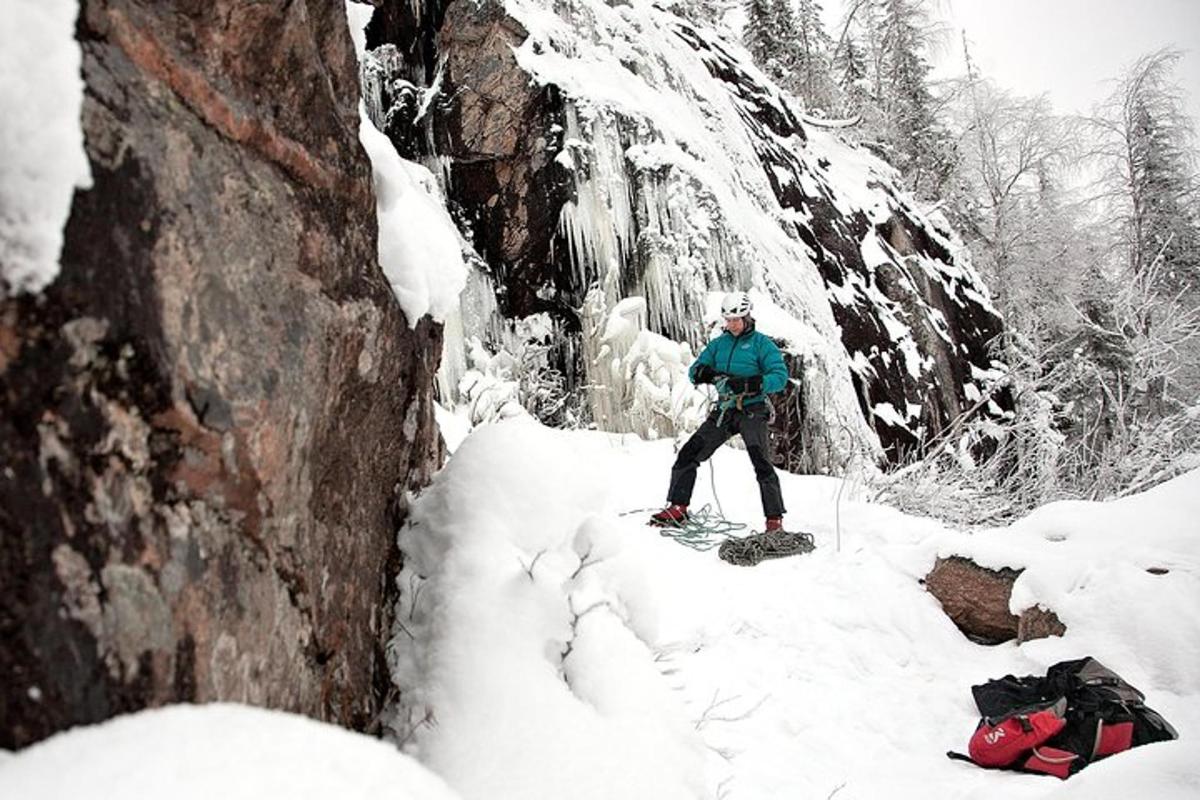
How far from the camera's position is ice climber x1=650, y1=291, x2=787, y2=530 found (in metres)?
4.84

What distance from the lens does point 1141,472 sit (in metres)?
7.92

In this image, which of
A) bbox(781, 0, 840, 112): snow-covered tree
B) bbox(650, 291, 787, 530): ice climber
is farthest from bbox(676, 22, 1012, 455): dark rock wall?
bbox(781, 0, 840, 112): snow-covered tree

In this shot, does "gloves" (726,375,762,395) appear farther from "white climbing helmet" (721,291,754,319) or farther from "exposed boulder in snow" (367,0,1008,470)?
A: "exposed boulder in snow" (367,0,1008,470)

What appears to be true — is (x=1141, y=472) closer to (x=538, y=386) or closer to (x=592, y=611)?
(x=538, y=386)

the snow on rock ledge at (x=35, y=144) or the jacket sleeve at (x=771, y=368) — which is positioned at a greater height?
the snow on rock ledge at (x=35, y=144)

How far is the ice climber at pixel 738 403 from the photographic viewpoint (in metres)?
4.84

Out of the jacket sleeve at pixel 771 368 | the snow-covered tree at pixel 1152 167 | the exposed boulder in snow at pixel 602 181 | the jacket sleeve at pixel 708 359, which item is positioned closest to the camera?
the jacket sleeve at pixel 771 368

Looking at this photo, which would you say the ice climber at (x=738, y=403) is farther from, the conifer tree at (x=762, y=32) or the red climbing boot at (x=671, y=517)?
the conifer tree at (x=762, y=32)

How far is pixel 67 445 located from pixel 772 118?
41.4ft

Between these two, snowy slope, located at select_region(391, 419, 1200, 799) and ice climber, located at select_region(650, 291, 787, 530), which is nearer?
snowy slope, located at select_region(391, 419, 1200, 799)

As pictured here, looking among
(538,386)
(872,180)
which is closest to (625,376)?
(538,386)

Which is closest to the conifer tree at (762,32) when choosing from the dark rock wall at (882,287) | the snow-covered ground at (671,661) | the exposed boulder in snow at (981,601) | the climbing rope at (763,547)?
the dark rock wall at (882,287)

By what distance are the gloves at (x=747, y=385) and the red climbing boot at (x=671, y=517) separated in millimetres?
857

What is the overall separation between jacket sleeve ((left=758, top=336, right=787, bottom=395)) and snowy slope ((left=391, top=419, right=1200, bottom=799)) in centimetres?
97
